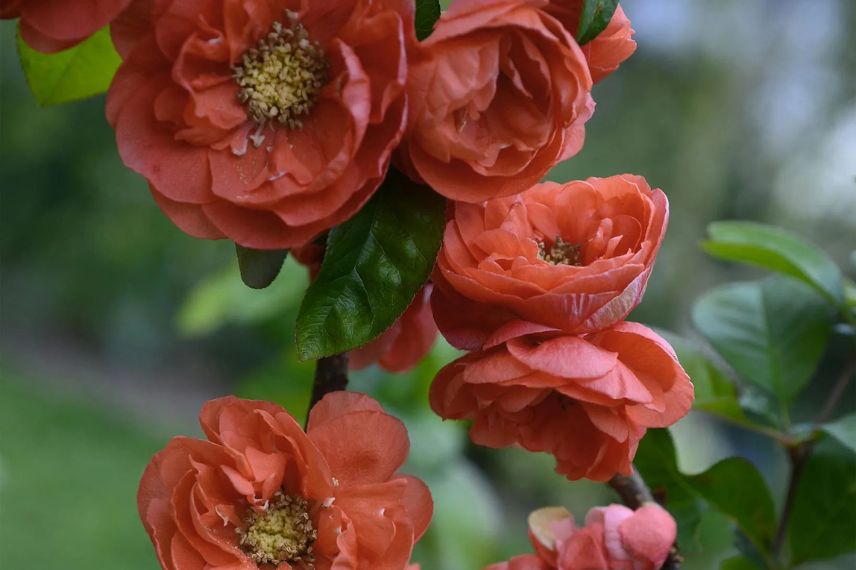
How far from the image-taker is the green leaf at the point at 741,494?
637mm

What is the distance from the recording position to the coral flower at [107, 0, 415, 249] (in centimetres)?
39

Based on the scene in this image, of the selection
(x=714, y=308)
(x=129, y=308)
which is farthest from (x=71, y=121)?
(x=714, y=308)

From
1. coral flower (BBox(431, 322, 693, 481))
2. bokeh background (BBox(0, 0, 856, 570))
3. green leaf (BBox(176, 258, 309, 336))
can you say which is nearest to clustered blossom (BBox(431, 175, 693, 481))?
coral flower (BBox(431, 322, 693, 481))

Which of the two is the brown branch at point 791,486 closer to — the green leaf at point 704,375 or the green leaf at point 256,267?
the green leaf at point 704,375

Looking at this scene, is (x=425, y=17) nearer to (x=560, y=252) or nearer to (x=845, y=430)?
(x=560, y=252)

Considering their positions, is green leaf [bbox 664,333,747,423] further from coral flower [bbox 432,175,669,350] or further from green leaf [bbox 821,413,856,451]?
coral flower [bbox 432,175,669,350]

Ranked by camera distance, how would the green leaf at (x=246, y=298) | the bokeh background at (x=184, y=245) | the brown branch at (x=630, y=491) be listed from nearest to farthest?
the brown branch at (x=630, y=491)
the green leaf at (x=246, y=298)
the bokeh background at (x=184, y=245)

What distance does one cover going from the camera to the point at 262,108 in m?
0.42

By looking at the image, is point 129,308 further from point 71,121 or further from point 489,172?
point 489,172

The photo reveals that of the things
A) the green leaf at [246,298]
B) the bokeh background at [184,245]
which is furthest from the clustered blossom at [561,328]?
the bokeh background at [184,245]

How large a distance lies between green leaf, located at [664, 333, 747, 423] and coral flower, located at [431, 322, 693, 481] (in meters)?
0.26

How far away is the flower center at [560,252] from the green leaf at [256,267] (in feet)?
0.43

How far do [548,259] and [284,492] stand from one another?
172mm

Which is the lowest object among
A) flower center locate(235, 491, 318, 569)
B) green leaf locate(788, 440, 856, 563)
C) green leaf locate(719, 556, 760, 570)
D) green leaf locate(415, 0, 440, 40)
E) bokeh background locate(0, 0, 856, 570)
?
bokeh background locate(0, 0, 856, 570)
